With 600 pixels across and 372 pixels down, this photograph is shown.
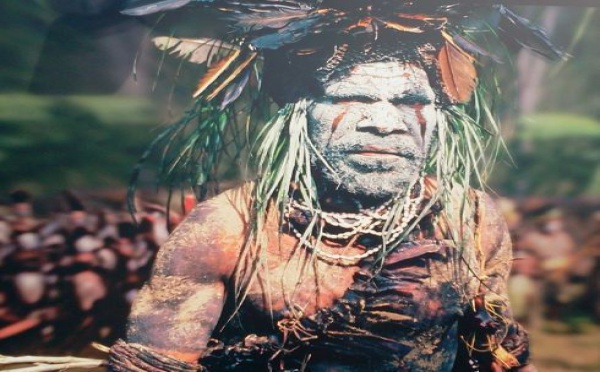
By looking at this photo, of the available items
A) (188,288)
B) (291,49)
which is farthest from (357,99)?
(188,288)

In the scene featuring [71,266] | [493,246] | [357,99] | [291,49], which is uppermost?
[291,49]

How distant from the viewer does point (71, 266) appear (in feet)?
5.81

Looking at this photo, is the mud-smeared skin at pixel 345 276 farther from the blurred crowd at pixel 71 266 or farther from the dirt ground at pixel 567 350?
the dirt ground at pixel 567 350

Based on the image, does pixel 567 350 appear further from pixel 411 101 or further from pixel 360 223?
pixel 411 101

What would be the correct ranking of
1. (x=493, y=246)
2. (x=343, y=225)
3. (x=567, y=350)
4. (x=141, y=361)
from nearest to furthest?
1. (x=141, y=361)
2. (x=343, y=225)
3. (x=493, y=246)
4. (x=567, y=350)

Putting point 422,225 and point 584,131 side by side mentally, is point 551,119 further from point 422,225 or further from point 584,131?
point 422,225

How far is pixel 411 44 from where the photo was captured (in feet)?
5.69

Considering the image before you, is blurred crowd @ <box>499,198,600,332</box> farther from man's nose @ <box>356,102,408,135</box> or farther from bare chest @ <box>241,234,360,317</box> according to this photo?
bare chest @ <box>241,234,360,317</box>

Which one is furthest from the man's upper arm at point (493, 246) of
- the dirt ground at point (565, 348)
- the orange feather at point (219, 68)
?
the orange feather at point (219, 68)

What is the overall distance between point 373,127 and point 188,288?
65cm

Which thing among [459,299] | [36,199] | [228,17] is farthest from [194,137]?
[459,299]

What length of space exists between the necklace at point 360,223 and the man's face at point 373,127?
4 centimetres

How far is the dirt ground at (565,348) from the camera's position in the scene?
188 centimetres

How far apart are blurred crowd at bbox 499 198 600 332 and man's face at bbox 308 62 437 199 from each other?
38 centimetres
